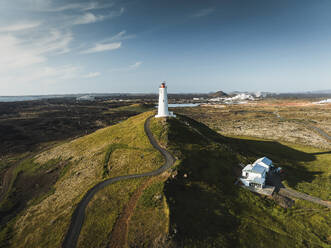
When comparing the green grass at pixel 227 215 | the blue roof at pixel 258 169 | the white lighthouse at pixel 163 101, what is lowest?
the green grass at pixel 227 215

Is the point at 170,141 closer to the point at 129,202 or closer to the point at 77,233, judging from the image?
the point at 129,202

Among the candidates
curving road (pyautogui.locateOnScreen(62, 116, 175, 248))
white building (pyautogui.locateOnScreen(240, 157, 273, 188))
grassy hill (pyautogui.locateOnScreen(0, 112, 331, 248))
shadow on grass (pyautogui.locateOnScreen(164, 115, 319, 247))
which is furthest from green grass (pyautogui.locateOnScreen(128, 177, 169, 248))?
white building (pyautogui.locateOnScreen(240, 157, 273, 188))

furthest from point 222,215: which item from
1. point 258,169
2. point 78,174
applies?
point 78,174

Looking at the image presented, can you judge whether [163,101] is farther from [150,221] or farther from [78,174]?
[150,221]

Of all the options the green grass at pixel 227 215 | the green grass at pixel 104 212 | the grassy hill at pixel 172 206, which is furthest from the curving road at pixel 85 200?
the green grass at pixel 227 215

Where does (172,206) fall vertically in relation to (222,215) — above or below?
above

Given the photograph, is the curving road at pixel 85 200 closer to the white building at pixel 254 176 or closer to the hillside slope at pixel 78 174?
the hillside slope at pixel 78 174
